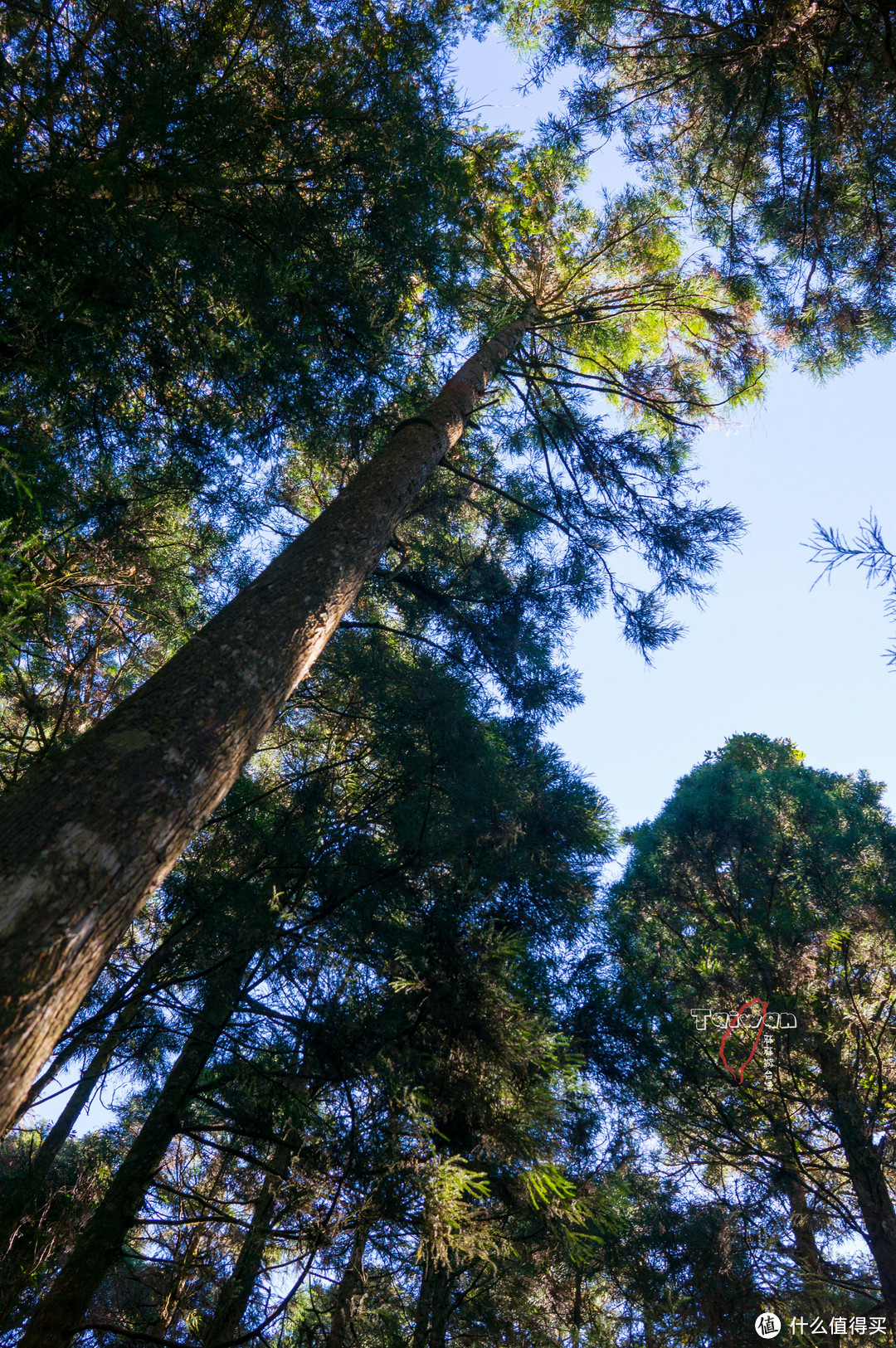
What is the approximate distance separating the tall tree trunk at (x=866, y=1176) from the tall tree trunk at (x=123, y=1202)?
5.43 meters

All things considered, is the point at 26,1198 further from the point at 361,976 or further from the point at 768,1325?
the point at 768,1325

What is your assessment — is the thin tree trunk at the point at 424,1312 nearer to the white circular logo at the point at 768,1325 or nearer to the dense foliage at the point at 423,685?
the dense foliage at the point at 423,685

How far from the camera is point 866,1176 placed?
18.5ft

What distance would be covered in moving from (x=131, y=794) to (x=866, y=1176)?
6.94m

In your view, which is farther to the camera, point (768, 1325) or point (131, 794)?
point (768, 1325)

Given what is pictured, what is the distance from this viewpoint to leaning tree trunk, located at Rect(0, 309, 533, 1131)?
1629 millimetres

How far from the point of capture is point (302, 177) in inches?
189

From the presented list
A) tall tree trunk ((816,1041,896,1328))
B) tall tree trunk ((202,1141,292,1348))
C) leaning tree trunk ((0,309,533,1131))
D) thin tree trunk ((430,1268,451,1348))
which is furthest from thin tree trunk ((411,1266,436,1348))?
tall tree trunk ((816,1041,896,1328))

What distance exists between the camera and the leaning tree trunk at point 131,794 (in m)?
1.63

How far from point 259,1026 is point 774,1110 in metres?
5.24

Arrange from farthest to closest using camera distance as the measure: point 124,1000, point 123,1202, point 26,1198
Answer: point 26,1198 < point 123,1202 < point 124,1000

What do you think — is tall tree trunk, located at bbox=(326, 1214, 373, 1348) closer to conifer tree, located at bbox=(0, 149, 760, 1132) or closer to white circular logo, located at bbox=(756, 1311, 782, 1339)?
conifer tree, located at bbox=(0, 149, 760, 1132)

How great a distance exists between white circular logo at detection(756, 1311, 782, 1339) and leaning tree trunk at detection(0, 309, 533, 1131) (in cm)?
633

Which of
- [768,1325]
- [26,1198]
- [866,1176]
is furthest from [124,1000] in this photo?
[866,1176]
